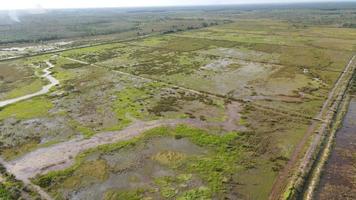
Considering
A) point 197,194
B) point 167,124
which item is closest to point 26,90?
point 167,124

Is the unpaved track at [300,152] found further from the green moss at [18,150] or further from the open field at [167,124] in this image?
the green moss at [18,150]

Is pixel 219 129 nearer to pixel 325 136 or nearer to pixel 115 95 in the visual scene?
pixel 325 136

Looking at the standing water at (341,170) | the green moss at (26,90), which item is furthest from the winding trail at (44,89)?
the standing water at (341,170)

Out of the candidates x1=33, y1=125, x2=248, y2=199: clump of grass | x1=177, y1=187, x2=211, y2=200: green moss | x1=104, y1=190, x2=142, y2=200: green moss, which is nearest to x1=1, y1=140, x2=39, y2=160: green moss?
A: x1=33, y1=125, x2=248, y2=199: clump of grass

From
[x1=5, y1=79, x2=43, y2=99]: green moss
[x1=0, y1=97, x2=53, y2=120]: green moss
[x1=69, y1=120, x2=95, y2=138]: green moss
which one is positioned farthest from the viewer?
[x1=5, y1=79, x2=43, y2=99]: green moss

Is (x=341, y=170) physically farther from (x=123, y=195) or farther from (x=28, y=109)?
(x=28, y=109)

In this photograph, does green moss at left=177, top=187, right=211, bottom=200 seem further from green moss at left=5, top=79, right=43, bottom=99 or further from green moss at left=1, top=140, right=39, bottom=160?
green moss at left=5, top=79, right=43, bottom=99
